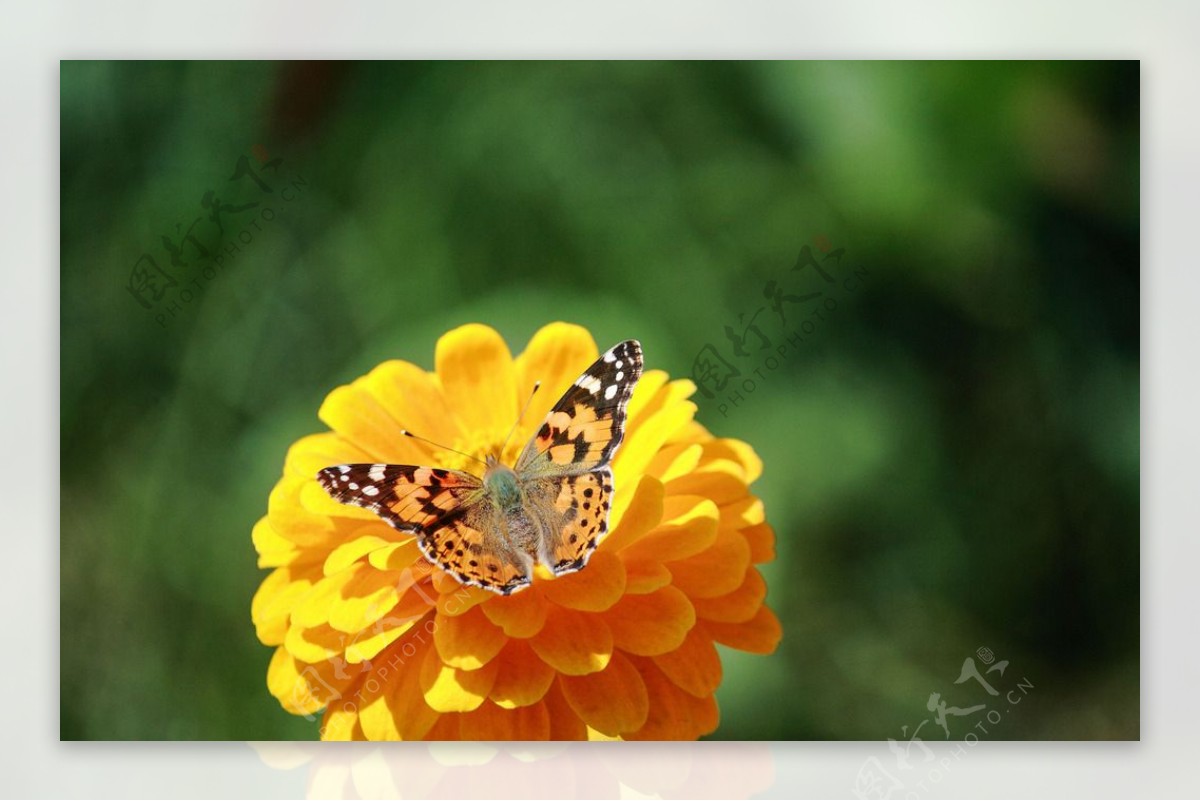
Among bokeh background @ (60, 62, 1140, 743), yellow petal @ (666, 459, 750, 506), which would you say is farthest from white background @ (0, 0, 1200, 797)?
yellow petal @ (666, 459, 750, 506)

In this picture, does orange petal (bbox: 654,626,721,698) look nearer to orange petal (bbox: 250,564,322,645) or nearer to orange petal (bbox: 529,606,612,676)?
orange petal (bbox: 529,606,612,676)

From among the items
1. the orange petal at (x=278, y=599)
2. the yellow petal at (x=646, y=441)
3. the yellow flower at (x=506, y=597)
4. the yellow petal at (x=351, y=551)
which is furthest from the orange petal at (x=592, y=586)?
the orange petal at (x=278, y=599)

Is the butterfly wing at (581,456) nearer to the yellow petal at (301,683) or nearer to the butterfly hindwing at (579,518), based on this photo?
the butterfly hindwing at (579,518)

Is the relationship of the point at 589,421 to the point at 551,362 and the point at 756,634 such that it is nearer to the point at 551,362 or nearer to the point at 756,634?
the point at 551,362

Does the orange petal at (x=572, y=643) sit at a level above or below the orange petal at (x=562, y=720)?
above

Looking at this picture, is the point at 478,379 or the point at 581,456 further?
the point at 478,379

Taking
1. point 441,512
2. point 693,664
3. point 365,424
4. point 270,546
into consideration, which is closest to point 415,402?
point 365,424

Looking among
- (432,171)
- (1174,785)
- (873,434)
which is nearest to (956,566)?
(873,434)
